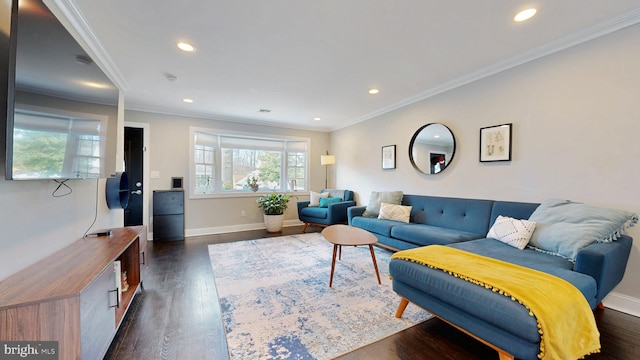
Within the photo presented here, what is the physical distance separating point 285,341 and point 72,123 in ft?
6.46

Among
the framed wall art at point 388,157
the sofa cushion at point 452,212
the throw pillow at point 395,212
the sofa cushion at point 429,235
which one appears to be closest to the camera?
the sofa cushion at point 429,235

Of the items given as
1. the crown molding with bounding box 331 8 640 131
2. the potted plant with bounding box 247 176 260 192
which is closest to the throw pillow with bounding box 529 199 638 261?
the crown molding with bounding box 331 8 640 131

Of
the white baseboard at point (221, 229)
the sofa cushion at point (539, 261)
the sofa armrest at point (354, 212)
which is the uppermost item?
the sofa armrest at point (354, 212)

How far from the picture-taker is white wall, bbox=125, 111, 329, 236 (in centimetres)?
433

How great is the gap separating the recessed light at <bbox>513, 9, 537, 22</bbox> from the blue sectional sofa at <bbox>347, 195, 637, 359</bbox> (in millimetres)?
1707

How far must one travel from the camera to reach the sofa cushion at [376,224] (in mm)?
3326

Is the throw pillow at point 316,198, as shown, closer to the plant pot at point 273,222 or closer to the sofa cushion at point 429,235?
the plant pot at point 273,222

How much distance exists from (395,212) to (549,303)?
7.93ft

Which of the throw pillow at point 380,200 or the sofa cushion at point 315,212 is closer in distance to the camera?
the throw pillow at point 380,200

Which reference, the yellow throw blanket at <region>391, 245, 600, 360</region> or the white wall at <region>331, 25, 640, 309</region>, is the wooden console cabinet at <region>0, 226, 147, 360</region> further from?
the white wall at <region>331, 25, 640, 309</region>

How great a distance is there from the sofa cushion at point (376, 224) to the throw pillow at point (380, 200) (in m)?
0.22

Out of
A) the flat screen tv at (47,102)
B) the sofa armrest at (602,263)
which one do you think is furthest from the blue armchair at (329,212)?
the flat screen tv at (47,102)

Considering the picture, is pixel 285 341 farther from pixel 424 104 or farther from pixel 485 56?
pixel 424 104

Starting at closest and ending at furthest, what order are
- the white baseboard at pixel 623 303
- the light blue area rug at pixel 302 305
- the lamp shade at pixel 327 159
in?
the light blue area rug at pixel 302 305, the white baseboard at pixel 623 303, the lamp shade at pixel 327 159
